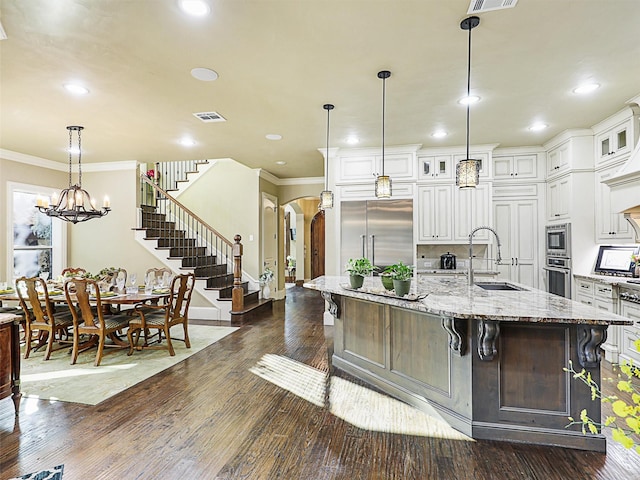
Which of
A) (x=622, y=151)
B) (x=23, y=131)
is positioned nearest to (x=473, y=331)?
(x=622, y=151)

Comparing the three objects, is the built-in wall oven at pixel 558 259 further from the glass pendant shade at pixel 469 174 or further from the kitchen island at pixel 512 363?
the glass pendant shade at pixel 469 174

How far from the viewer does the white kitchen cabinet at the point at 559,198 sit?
203 inches

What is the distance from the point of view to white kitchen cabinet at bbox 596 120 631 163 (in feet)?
14.2

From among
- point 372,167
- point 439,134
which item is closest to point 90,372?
point 372,167

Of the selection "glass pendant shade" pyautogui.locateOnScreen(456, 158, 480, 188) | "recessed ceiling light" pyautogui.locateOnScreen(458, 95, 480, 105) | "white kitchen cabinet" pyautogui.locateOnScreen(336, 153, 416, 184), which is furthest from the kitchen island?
"white kitchen cabinet" pyautogui.locateOnScreen(336, 153, 416, 184)

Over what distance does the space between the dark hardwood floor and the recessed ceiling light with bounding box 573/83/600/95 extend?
3230mm

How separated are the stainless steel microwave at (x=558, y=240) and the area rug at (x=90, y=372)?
5053 mm

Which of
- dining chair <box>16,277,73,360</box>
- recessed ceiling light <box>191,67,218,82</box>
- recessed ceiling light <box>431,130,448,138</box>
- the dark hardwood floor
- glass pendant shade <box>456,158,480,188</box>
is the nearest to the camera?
the dark hardwood floor

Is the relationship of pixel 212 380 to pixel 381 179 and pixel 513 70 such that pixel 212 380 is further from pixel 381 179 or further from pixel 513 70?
pixel 513 70

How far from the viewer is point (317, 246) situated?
492 inches

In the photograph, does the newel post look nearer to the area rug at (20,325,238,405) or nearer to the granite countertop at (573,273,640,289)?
the area rug at (20,325,238,405)

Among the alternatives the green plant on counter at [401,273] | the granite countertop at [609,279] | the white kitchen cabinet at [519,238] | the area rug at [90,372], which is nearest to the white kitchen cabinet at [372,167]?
the white kitchen cabinet at [519,238]

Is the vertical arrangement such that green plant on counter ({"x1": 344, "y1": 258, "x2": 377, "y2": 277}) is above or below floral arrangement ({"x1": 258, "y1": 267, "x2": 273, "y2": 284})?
above

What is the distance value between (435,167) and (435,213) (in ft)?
2.49
